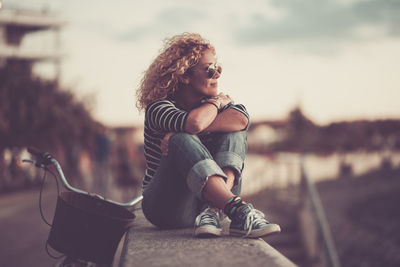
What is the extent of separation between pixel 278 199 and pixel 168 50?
9.05m

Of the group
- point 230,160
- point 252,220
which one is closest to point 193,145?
point 230,160

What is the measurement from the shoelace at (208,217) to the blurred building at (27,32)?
26.6 metres

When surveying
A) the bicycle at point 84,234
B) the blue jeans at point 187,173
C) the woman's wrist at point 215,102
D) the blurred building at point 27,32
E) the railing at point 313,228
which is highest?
the blurred building at point 27,32

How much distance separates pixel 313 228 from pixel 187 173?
677cm

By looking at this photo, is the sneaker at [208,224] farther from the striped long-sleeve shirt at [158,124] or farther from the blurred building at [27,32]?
the blurred building at [27,32]

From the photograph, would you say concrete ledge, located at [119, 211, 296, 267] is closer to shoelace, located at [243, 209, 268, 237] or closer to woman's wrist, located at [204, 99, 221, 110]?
shoelace, located at [243, 209, 268, 237]

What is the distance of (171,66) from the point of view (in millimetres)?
2621

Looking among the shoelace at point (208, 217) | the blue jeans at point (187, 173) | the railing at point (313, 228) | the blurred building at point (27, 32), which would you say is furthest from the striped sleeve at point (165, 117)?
the blurred building at point (27, 32)

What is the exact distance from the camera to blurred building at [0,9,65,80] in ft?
89.0

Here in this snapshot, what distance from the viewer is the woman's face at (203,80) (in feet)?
8.56

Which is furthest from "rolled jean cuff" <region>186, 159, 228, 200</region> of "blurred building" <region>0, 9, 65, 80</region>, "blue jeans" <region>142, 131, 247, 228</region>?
"blurred building" <region>0, 9, 65, 80</region>

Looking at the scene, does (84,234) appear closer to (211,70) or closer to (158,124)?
(158,124)

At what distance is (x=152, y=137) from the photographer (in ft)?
8.33

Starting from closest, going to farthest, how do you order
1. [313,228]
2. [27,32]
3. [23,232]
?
1. [23,232]
2. [313,228]
3. [27,32]
